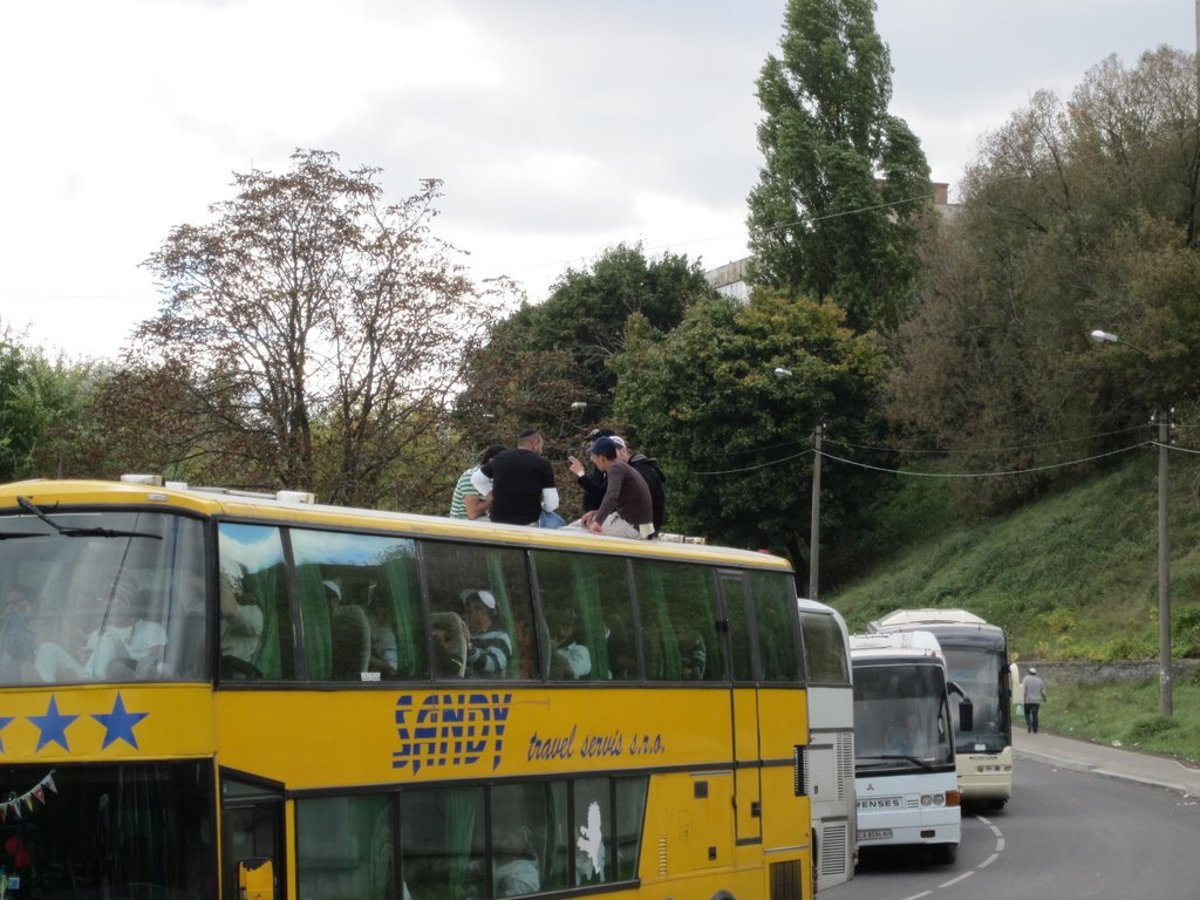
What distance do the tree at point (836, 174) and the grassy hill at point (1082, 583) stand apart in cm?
998

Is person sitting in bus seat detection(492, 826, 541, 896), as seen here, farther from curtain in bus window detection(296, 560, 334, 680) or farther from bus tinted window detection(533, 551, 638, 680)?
curtain in bus window detection(296, 560, 334, 680)

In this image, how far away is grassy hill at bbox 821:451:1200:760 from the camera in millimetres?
43531

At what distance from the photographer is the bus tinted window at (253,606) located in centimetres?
895

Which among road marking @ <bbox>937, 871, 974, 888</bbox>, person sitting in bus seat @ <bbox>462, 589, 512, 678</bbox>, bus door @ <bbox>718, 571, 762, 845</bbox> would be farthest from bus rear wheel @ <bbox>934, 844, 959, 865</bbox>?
person sitting in bus seat @ <bbox>462, 589, 512, 678</bbox>

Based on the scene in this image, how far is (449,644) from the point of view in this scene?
10.6 m

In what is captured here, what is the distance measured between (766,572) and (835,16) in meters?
61.6

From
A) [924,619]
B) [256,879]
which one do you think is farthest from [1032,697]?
[256,879]

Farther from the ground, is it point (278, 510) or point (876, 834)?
point (278, 510)

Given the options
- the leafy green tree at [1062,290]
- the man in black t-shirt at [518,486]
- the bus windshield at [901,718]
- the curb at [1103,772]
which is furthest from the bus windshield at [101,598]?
the leafy green tree at [1062,290]

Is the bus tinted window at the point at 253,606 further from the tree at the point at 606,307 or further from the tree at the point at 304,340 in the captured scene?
the tree at the point at 606,307

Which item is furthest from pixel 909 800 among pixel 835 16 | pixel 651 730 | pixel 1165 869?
pixel 835 16

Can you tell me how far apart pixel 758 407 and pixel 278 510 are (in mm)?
56264

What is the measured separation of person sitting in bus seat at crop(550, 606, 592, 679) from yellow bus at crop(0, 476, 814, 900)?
19 millimetres

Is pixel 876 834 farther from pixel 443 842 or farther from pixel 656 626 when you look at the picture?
pixel 443 842
